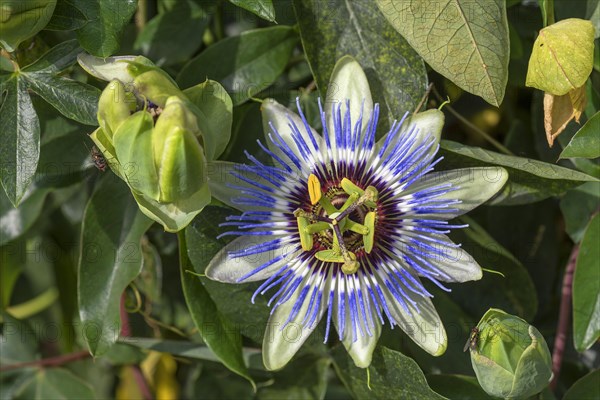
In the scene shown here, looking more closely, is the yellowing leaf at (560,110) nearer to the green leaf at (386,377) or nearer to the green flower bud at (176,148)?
the green leaf at (386,377)

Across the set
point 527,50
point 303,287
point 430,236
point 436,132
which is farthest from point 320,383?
point 527,50

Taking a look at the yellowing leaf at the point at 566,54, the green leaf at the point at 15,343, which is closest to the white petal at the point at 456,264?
the yellowing leaf at the point at 566,54

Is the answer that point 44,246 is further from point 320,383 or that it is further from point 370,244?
point 370,244

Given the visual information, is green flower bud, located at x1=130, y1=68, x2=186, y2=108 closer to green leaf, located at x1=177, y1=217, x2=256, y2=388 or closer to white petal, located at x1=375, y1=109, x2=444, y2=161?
green leaf, located at x1=177, y1=217, x2=256, y2=388

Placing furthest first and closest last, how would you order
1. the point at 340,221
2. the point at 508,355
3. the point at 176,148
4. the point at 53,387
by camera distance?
the point at 53,387
the point at 340,221
the point at 508,355
the point at 176,148

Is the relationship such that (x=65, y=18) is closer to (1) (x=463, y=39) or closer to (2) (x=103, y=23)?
(2) (x=103, y=23)

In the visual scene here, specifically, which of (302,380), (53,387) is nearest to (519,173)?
(302,380)
